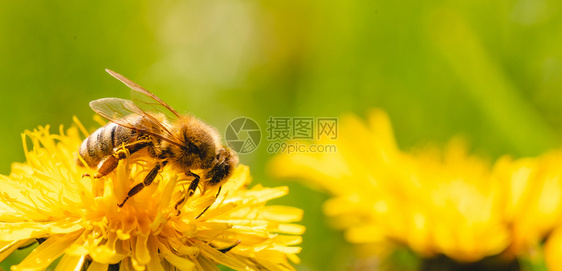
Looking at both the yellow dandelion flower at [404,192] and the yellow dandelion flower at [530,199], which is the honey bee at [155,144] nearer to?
the yellow dandelion flower at [404,192]

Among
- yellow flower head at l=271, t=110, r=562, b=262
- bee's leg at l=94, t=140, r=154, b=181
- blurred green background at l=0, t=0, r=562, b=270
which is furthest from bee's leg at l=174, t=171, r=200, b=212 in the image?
blurred green background at l=0, t=0, r=562, b=270

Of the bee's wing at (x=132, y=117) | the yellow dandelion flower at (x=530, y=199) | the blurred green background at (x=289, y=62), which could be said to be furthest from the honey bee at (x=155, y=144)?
the blurred green background at (x=289, y=62)

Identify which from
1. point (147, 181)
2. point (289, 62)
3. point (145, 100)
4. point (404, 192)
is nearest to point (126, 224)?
point (147, 181)

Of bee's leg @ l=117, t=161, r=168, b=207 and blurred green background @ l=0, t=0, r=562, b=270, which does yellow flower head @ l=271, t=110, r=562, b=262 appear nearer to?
blurred green background @ l=0, t=0, r=562, b=270

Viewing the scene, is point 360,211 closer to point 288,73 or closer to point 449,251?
point 449,251

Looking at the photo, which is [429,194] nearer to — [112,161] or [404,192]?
[404,192]

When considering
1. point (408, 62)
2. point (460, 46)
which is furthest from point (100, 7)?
point (460, 46)

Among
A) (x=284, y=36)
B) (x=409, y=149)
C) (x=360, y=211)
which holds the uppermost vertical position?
(x=284, y=36)
